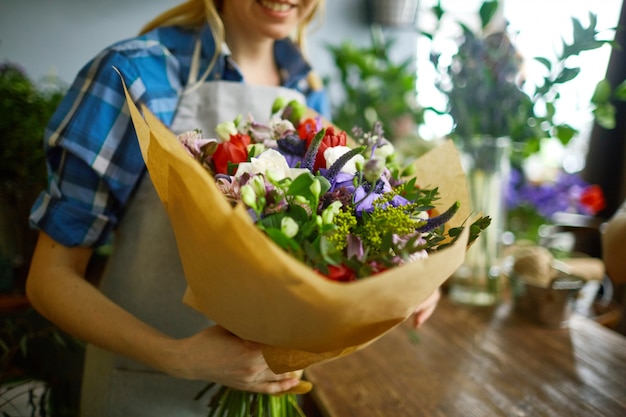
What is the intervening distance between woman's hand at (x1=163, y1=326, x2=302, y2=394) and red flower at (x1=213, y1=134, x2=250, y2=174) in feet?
0.75

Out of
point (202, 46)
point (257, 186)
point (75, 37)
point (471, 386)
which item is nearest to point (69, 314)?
point (257, 186)

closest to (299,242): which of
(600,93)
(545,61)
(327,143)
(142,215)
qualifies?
(327,143)

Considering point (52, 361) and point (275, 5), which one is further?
point (52, 361)

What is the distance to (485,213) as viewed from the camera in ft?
3.75

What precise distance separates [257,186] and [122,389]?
0.56 metres

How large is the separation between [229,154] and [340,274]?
0.23 metres

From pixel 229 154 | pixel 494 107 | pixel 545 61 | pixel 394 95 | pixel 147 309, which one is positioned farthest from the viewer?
pixel 394 95

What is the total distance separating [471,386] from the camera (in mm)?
813

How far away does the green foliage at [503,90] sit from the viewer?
0.98 m

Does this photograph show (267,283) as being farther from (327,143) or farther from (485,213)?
(485,213)

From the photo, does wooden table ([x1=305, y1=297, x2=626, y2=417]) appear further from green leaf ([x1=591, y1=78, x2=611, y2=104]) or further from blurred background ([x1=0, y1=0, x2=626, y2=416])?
green leaf ([x1=591, y1=78, x2=611, y2=104])

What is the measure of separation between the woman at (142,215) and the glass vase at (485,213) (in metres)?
0.38

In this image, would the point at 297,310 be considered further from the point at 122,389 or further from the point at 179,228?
the point at 122,389

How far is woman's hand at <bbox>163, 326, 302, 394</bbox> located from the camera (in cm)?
60
